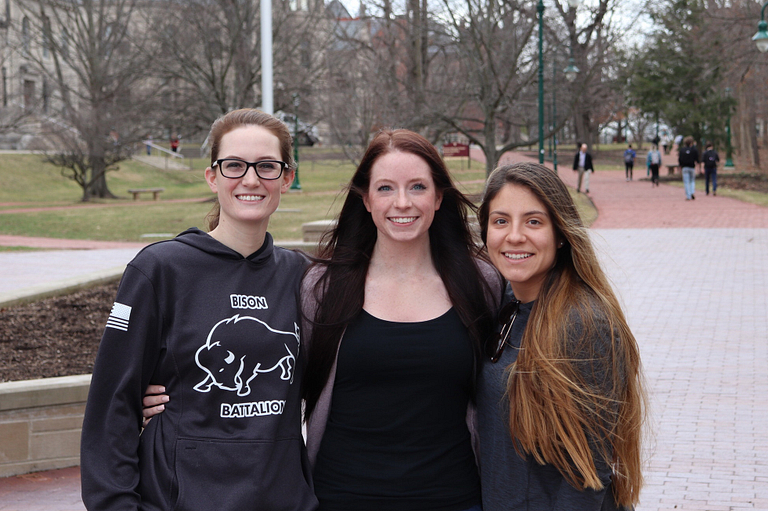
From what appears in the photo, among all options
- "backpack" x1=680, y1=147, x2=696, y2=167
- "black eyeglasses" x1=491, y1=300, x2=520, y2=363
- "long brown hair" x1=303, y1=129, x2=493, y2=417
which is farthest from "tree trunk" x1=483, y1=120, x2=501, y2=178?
"black eyeglasses" x1=491, y1=300, x2=520, y2=363

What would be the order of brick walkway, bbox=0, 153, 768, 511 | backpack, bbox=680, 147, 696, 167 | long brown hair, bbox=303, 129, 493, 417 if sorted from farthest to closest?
backpack, bbox=680, 147, 696, 167 < brick walkway, bbox=0, 153, 768, 511 < long brown hair, bbox=303, 129, 493, 417

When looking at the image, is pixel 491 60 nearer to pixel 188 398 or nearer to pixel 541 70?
pixel 541 70

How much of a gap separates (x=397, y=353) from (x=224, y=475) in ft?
2.05

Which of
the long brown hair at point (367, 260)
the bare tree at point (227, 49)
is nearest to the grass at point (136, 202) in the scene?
the bare tree at point (227, 49)

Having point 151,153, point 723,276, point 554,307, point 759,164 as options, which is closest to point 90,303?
point 554,307

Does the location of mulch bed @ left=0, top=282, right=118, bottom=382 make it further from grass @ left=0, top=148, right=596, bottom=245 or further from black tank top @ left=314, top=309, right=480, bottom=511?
black tank top @ left=314, top=309, right=480, bottom=511

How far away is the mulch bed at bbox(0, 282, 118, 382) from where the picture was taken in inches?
229

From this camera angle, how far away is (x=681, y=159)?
27.5m

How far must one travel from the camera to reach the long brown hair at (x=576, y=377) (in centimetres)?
224

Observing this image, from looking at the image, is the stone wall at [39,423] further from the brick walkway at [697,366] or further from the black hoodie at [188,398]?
the black hoodie at [188,398]

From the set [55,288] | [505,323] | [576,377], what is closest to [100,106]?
[55,288]

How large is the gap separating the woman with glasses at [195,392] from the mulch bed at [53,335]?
3667mm

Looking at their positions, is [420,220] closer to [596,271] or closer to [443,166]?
[443,166]

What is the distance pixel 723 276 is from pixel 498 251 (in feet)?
37.0
